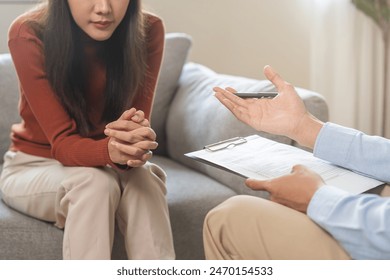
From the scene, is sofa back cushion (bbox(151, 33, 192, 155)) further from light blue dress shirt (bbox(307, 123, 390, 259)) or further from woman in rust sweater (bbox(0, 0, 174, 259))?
light blue dress shirt (bbox(307, 123, 390, 259))

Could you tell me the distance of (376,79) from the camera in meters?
2.86

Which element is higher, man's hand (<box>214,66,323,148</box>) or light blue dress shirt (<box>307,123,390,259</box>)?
man's hand (<box>214,66,323,148</box>)

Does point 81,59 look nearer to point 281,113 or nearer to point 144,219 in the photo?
point 144,219

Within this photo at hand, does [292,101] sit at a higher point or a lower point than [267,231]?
higher

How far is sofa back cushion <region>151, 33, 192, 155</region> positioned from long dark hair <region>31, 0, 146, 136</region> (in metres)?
0.42

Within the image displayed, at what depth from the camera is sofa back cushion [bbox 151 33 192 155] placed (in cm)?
215

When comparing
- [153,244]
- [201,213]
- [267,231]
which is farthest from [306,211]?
[201,213]

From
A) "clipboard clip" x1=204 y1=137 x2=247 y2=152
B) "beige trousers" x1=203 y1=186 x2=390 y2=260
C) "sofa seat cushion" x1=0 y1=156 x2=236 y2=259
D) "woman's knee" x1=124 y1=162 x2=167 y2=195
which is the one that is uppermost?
"clipboard clip" x1=204 y1=137 x2=247 y2=152

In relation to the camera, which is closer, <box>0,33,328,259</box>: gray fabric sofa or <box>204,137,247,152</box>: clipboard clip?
<box>204,137,247,152</box>: clipboard clip

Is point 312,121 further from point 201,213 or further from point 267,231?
point 201,213

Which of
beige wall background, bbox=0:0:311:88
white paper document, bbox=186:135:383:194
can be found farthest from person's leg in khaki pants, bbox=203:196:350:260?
beige wall background, bbox=0:0:311:88

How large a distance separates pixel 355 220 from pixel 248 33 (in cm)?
202

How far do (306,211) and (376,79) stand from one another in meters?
1.97

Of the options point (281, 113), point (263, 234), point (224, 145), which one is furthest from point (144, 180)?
point (263, 234)
